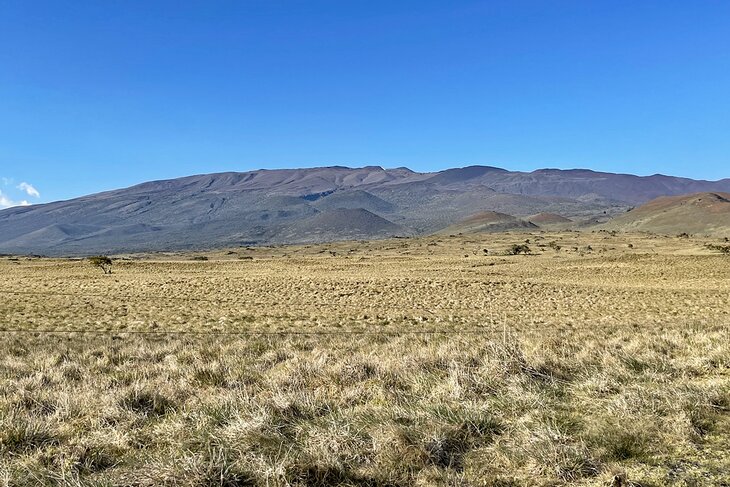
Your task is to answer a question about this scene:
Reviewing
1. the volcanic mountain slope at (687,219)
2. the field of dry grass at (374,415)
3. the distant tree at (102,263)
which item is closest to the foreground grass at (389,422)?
the field of dry grass at (374,415)

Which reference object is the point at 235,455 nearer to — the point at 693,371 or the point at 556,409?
the point at 556,409

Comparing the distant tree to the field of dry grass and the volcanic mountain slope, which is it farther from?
the volcanic mountain slope

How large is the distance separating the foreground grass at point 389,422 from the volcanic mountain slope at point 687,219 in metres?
118

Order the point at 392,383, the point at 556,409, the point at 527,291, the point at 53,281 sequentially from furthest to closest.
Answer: the point at 53,281 < the point at 527,291 < the point at 392,383 < the point at 556,409

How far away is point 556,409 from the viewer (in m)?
4.62

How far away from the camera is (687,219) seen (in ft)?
429

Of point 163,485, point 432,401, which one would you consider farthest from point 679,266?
point 163,485

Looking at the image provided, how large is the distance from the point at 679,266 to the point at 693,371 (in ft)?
126

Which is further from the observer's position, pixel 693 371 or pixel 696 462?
pixel 693 371

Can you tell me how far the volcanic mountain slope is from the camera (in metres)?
117

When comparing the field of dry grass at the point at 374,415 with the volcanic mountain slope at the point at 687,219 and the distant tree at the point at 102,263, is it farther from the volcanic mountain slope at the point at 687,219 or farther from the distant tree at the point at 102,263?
the volcanic mountain slope at the point at 687,219

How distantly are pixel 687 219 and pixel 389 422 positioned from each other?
15325 cm

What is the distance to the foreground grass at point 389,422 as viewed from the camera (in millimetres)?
3439

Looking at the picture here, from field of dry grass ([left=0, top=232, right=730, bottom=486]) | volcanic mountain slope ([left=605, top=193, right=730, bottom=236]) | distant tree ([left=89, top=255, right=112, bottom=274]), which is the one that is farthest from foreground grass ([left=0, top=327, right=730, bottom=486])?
volcanic mountain slope ([left=605, top=193, right=730, bottom=236])
